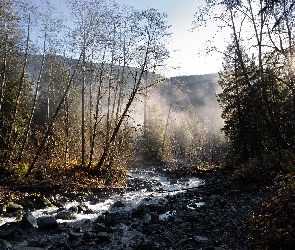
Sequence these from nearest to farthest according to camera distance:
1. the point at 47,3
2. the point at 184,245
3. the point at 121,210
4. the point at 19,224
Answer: the point at 184,245, the point at 19,224, the point at 121,210, the point at 47,3

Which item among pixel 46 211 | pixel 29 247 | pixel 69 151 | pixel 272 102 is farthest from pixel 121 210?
pixel 272 102

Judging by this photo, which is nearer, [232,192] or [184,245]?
[184,245]

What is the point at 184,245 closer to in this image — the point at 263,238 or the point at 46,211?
the point at 263,238

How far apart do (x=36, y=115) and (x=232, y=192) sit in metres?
28.1

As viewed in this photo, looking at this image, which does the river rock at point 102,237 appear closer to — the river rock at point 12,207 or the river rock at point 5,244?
the river rock at point 5,244

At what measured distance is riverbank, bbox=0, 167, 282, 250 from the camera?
635 cm

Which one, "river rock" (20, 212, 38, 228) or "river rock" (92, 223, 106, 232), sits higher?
"river rock" (20, 212, 38, 228)

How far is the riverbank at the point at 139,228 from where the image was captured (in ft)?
20.8

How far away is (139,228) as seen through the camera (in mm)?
7895

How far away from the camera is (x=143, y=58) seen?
1609 centimetres

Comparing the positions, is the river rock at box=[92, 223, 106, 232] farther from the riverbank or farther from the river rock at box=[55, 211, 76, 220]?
the river rock at box=[55, 211, 76, 220]

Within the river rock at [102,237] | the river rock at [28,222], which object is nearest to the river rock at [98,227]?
the river rock at [102,237]

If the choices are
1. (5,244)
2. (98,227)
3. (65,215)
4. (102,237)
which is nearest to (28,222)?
(5,244)

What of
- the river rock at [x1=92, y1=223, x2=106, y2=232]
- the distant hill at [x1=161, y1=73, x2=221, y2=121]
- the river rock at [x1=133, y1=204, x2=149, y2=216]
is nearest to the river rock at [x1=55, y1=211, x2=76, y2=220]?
the river rock at [x1=92, y1=223, x2=106, y2=232]
